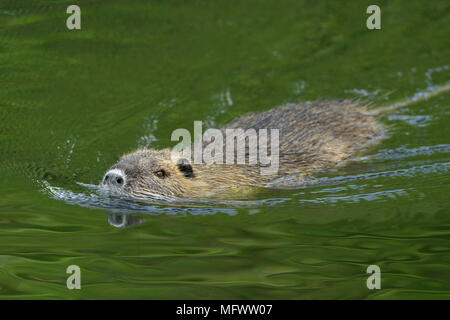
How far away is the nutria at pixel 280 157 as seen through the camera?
5.27 metres

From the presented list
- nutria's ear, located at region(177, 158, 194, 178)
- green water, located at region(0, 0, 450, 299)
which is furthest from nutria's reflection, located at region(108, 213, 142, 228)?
nutria's ear, located at region(177, 158, 194, 178)

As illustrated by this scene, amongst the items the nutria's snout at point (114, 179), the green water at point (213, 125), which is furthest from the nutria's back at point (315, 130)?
the nutria's snout at point (114, 179)

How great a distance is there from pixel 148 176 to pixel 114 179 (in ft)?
1.21

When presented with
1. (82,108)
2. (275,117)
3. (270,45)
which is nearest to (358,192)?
(275,117)

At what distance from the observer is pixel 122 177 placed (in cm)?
511

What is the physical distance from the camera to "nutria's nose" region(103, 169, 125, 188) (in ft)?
16.5

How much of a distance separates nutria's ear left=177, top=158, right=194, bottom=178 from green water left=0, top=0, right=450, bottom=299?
53cm

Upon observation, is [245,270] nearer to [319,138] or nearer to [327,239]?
[327,239]

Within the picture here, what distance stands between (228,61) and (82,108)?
2.30m

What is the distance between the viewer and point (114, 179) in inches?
199

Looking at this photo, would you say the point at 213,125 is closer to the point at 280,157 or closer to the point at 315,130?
the point at 315,130

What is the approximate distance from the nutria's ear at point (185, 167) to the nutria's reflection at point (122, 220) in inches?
33.7

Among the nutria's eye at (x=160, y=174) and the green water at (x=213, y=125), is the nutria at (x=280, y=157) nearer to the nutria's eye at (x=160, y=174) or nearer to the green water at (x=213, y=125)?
the nutria's eye at (x=160, y=174)
